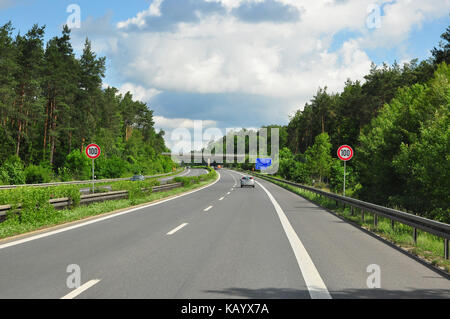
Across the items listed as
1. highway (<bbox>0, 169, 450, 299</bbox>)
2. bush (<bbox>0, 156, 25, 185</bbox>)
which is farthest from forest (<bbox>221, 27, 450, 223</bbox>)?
bush (<bbox>0, 156, 25, 185</bbox>)

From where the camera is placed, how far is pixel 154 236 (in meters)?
9.30

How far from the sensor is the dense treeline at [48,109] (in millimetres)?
37938

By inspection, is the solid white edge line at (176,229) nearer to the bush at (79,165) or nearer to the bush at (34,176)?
the bush at (34,176)

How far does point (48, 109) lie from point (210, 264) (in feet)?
156

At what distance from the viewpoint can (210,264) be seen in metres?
6.34

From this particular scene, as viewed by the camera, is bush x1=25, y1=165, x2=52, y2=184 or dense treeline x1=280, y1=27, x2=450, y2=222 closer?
dense treeline x1=280, y1=27, x2=450, y2=222

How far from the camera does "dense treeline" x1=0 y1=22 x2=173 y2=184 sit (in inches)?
1494

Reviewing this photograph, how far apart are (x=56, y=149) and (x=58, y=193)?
47.6 m

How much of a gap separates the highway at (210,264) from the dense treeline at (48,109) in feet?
103

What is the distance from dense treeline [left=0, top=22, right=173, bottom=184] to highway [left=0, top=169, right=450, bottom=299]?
31.4 metres

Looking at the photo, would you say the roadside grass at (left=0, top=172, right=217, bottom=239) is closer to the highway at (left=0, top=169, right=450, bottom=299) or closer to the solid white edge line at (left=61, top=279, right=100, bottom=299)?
the highway at (left=0, top=169, right=450, bottom=299)

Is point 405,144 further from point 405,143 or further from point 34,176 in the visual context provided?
point 34,176
